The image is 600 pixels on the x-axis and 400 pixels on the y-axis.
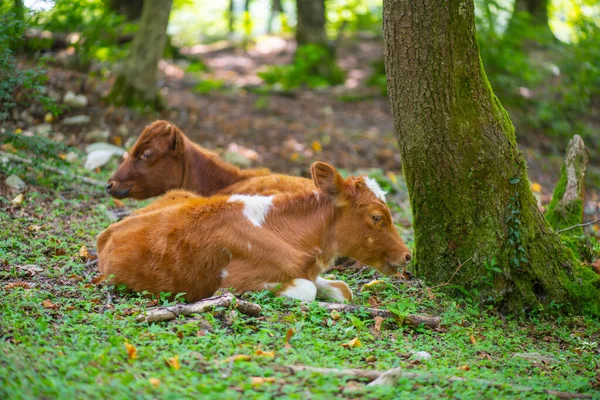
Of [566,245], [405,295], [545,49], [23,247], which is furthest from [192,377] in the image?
[545,49]

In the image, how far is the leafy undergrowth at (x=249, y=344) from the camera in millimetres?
4594

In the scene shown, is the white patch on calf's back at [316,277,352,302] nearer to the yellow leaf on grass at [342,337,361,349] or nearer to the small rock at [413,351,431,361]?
the yellow leaf on grass at [342,337,361,349]

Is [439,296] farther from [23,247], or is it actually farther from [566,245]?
[23,247]

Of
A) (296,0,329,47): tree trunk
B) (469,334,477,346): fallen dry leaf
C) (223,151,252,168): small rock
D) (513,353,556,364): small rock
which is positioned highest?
(296,0,329,47): tree trunk

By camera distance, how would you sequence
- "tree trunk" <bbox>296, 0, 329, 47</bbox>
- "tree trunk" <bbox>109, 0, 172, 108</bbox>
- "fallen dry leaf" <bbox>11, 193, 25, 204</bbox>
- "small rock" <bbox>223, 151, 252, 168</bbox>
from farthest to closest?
"tree trunk" <bbox>296, 0, 329, 47</bbox>
"tree trunk" <bbox>109, 0, 172, 108</bbox>
"small rock" <bbox>223, 151, 252, 168</bbox>
"fallen dry leaf" <bbox>11, 193, 25, 204</bbox>

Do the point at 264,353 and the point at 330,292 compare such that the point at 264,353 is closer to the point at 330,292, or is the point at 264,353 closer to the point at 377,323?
the point at 377,323

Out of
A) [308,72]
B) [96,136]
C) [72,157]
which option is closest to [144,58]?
[96,136]

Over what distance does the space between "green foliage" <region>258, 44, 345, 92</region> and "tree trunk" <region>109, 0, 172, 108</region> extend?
21.2 feet

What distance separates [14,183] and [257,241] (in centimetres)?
509

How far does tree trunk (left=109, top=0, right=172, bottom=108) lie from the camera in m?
14.8

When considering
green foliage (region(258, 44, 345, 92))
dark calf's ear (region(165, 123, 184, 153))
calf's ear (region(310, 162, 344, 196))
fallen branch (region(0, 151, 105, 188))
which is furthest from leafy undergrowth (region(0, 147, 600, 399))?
green foliage (region(258, 44, 345, 92))

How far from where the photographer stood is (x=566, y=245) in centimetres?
848

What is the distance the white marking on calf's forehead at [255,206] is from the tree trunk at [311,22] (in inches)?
603

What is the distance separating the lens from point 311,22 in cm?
2192
